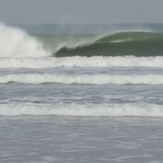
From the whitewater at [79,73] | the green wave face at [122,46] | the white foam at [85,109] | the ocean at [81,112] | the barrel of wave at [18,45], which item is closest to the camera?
the ocean at [81,112]

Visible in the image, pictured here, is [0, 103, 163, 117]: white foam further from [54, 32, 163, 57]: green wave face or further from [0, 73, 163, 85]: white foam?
[54, 32, 163, 57]: green wave face

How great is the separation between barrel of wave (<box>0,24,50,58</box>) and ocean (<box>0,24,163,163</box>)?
4338mm

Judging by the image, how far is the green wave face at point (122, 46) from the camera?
74.1ft

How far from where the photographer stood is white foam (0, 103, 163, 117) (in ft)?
30.6

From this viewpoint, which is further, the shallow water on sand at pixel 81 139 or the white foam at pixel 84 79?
the white foam at pixel 84 79

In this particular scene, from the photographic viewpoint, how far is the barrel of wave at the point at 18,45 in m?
23.2

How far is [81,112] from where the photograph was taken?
9.52 m

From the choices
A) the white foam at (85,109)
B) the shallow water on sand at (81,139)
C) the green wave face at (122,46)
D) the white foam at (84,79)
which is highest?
the green wave face at (122,46)

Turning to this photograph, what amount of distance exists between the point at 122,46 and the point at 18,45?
11.9ft

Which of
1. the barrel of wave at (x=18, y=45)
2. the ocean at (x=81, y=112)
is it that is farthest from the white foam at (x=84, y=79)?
the barrel of wave at (x=18, y=45)

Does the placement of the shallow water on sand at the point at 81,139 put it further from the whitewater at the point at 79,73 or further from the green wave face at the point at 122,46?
the green wave face at the point at 122,46

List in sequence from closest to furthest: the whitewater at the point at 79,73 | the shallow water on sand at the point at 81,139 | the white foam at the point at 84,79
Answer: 1. the shallow water on sand at the point at 81,139
2. the whitewater at the point at 79,73
3. the white foam at the point at 84,79

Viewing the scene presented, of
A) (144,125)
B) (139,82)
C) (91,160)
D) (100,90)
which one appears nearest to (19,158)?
(91,160)

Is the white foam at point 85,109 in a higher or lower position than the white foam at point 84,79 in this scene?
lower
